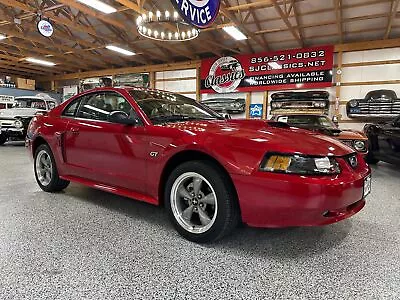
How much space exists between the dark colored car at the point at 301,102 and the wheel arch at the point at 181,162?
9.01 m

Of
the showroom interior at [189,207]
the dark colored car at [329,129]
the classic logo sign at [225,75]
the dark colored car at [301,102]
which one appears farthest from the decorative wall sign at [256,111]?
the showroom interior at [189,207]

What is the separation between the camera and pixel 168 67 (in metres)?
14.0

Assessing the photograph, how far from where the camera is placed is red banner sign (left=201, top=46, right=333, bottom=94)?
34.1ft

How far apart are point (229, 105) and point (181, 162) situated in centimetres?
992

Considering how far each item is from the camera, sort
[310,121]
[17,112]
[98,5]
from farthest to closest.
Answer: [17,112]
[98,5]
[310,121]

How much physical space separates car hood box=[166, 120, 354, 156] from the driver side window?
691 millimetres

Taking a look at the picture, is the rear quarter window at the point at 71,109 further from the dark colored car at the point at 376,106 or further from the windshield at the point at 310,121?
the dark colored car at the point at 376,106

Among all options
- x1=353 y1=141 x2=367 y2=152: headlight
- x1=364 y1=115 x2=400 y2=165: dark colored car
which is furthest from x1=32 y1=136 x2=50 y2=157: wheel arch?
x1=364 y1=115 x2=400 y2=165: dark colored car

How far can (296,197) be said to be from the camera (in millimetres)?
1708

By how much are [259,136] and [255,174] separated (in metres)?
0.28

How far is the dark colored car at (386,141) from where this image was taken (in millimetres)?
4847

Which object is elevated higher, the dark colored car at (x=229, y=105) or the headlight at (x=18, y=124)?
the dark colored car at (x=229, y=105)

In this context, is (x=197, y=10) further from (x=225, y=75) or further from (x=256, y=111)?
(x=225, y=75)

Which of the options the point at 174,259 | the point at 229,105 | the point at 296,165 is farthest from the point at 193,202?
the point at 229,105
